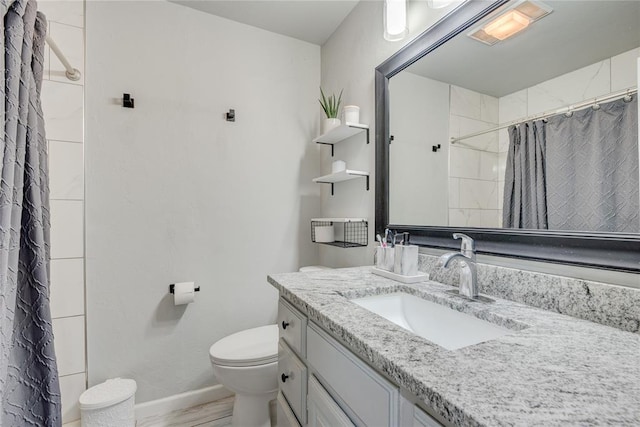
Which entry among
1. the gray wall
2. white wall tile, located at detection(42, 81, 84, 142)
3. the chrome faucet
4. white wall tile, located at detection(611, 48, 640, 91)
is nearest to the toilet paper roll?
the gray wall

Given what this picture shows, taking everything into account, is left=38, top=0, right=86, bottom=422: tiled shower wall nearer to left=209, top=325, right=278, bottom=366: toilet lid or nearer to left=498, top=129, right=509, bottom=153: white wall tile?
left=209, top=325, right=278, bottom=366: toilet lid

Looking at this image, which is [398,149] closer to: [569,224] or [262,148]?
[569,224]

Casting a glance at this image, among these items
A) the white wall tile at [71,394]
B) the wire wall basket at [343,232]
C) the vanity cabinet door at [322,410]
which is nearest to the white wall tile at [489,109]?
the wire wall basket at [343,232]

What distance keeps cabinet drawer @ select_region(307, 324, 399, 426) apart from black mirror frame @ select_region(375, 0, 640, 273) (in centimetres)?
60

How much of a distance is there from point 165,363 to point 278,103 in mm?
1756

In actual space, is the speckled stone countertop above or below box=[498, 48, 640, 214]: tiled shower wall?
below

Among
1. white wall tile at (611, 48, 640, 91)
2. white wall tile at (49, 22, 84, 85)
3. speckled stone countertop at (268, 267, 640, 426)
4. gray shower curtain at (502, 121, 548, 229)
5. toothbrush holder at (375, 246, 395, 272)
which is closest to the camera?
speckled stone countertop at (268, 267, 640, 426)

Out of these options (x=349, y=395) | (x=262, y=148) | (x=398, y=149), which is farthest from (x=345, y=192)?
(x=349, y=395)

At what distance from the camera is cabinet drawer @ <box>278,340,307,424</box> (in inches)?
36.5

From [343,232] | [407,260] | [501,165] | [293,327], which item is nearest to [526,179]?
[501,165]

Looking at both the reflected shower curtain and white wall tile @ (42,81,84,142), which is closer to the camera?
the reflected shower curtain

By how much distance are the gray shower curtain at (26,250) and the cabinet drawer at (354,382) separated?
721mm

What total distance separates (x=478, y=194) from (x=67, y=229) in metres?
1.90

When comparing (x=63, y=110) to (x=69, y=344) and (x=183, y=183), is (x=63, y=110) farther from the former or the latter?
(x=69, y=344)
